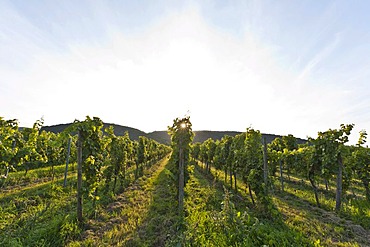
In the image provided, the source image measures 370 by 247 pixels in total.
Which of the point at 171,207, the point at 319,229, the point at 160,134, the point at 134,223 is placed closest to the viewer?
the point at 319,229

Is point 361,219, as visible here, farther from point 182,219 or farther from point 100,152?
point 100,152

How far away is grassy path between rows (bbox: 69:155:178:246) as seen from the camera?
707 cm

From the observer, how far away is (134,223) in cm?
859

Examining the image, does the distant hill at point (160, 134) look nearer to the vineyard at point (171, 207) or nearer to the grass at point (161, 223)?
the vineyard at point (171, 207)

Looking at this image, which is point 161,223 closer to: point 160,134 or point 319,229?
point 319,229

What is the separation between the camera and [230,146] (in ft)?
61.0

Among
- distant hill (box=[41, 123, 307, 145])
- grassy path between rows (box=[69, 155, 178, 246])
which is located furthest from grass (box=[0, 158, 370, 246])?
distant hill (box=[41, 123, 307, 145])

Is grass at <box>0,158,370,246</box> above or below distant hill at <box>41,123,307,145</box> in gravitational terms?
below

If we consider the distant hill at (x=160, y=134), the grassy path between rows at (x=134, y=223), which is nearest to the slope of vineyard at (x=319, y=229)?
the grassy path between rows at (x=134, y=223)

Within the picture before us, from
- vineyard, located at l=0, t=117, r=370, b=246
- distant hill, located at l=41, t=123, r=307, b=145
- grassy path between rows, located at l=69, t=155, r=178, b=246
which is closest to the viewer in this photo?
vineyard, located at l=0, t=117, r=370, b=246

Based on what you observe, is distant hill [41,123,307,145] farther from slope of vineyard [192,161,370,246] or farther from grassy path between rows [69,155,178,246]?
grassy path between rows [69,155,178,246]

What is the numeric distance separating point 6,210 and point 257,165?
39.8 ft

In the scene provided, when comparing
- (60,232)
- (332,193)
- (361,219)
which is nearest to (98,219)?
(60,232)

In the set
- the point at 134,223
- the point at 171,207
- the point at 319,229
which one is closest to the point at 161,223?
the point at 134,223
